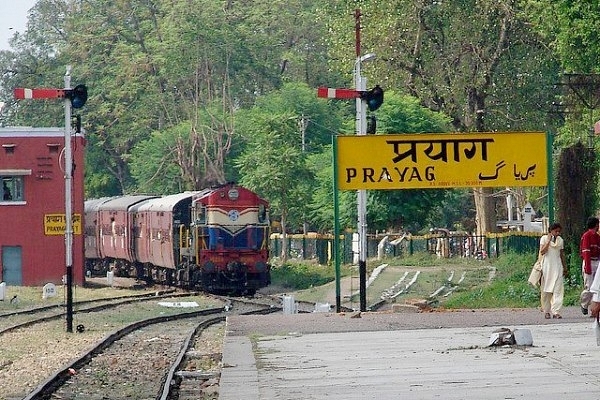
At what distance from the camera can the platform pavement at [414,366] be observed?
46.2 feet

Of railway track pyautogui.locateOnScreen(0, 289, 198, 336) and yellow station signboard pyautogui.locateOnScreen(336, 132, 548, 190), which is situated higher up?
yellow station signboard pyautogui.locateOnScreen(336, 132, 548, 190)

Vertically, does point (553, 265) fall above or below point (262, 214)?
below

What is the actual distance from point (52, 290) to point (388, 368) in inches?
1073

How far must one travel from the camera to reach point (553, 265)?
2364 cm

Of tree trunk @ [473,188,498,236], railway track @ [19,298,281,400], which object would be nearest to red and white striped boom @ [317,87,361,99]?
railway track @ [19,298,281,400]

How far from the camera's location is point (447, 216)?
268 feet

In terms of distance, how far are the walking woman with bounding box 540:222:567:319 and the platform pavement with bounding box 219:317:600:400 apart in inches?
58.4

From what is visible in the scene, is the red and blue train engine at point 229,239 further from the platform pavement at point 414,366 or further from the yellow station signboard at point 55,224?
the platform pavement at point 414,366

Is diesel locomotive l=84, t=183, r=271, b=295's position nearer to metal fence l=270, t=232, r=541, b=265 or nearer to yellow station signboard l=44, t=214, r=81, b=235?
metal fence l=270, t=232, r=541, b=265

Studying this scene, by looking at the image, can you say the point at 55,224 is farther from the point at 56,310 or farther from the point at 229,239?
the point at 229,239

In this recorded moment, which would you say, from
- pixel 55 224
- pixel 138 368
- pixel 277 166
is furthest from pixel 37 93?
pixel 277 166

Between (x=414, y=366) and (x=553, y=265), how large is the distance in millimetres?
7564

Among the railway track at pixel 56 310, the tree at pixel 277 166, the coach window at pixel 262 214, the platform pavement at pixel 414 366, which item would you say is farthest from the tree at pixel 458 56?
the platform pavement at pixel 414 366

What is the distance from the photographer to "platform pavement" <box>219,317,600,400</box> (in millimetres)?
14085
